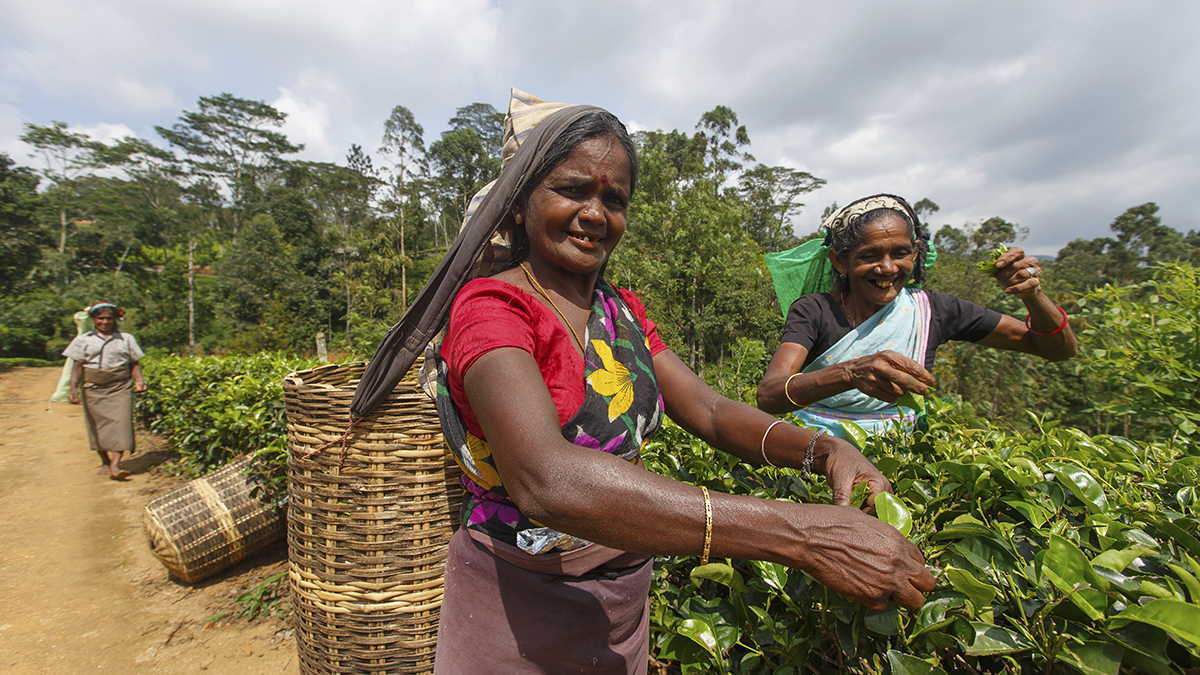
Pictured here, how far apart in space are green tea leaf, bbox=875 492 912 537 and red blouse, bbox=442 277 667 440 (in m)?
0.60

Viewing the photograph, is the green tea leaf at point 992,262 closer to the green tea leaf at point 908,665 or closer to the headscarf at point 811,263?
the headscarf at point 811,263

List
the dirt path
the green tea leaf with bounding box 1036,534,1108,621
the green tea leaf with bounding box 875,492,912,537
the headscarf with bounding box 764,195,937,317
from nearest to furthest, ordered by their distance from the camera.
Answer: the green tea leaf with bounding box 1036,534,1108,621 → the green tea leaf with bounding box 875,492,912,537 → the headscarf with bounding box 764,195,937,317 → the dirt path

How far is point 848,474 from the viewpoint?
1.08m

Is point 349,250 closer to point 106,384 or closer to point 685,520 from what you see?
point 106,384

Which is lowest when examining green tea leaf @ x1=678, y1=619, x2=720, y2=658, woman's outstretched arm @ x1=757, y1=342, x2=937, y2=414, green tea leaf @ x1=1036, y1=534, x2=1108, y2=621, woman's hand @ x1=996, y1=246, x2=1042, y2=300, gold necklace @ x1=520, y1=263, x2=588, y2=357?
green tea leaf @ x1=678, y1=619, x2=720, y2=658

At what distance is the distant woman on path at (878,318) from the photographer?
6.41 feet

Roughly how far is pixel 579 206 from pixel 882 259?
1.38m

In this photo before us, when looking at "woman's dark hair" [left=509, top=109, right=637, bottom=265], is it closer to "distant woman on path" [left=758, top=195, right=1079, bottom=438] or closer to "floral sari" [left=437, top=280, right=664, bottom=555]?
"floral sari" [left=437, top=280, right=664, bottom=555]

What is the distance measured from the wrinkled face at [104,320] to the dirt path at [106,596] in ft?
5.63

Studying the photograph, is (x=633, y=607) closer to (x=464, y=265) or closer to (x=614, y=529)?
(x=614, y=529)

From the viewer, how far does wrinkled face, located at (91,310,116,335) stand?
5715 millimetres

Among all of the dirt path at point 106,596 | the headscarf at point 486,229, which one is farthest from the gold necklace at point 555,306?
the dirt path at point 106,596

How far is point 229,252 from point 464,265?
30467 millimetres

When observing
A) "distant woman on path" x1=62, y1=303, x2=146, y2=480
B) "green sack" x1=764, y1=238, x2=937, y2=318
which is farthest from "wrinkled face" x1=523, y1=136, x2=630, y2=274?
"distant woman on path" x1=62, y1=303, x2=146, y2=480
